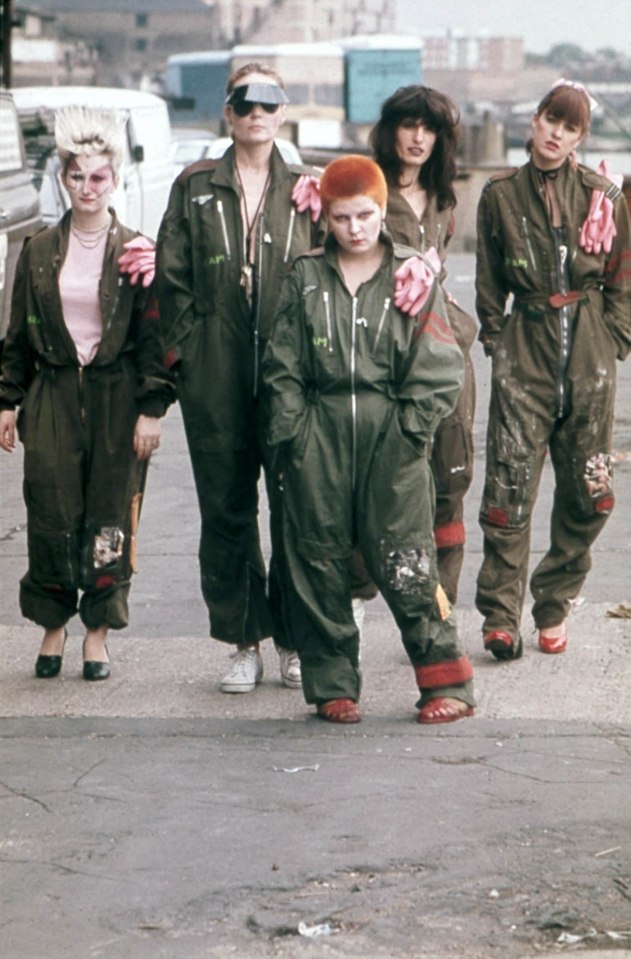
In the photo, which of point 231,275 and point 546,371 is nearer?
point 231,275

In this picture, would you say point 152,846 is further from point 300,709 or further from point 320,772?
point 300,709

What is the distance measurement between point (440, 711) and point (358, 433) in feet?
2.92

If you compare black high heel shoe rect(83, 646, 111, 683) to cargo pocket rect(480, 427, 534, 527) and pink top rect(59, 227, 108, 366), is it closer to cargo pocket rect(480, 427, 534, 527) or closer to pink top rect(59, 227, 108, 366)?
pink top rect(59, 227, 108, 366)

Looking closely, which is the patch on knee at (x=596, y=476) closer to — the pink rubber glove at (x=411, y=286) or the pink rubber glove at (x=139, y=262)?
the pink rubber glove at (x=411, y=286)

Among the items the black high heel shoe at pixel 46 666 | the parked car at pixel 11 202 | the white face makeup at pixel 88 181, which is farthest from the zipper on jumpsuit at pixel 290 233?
the parked car at pixel 11 202

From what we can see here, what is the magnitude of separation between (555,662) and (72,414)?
6.11ft

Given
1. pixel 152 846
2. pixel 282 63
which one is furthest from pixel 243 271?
pixel 282 63

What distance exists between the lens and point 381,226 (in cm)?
592

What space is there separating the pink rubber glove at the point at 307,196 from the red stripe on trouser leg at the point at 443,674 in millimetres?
1460

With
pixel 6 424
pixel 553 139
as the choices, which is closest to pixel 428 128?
pixel 553 139

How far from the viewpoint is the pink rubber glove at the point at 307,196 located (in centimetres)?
621

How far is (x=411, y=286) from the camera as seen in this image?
5.84m

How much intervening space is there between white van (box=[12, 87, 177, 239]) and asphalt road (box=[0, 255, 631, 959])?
50.4 feet

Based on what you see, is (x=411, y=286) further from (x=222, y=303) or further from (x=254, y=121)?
(x=254, y=121)
